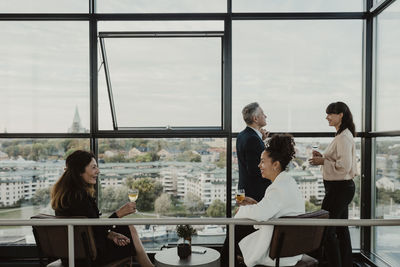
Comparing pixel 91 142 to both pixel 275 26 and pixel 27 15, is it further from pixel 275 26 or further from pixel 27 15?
pixel 275 26

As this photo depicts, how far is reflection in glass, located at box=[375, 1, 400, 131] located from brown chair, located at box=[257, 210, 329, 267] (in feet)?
6.56

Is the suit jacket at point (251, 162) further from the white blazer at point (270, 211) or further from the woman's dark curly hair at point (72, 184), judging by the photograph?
the woman's dark curly hair at point (72, 184)

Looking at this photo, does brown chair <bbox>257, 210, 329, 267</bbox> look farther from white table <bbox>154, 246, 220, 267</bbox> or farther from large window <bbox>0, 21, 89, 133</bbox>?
large window <bbox>0, 21, 89, 133</bbox>

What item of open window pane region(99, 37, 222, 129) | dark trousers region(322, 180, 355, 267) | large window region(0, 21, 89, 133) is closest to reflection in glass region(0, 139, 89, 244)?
large window region(0, 21, 89, 133)

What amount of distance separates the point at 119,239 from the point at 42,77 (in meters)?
2.25

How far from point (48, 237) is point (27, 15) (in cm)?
283

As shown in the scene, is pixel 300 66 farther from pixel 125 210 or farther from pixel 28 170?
pixel 28 170

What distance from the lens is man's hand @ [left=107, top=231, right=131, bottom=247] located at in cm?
290

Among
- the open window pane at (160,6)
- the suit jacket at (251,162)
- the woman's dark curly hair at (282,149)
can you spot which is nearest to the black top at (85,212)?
the woman's dark curly hair at (282,149)

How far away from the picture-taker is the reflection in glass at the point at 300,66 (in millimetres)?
4312

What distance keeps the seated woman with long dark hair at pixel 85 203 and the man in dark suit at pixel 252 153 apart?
1136 mm

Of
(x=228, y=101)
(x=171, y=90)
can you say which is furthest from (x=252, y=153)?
(x=171, y=90)

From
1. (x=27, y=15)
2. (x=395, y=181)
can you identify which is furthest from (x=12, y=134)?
(x=395, y=181)

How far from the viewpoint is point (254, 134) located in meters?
3.59
